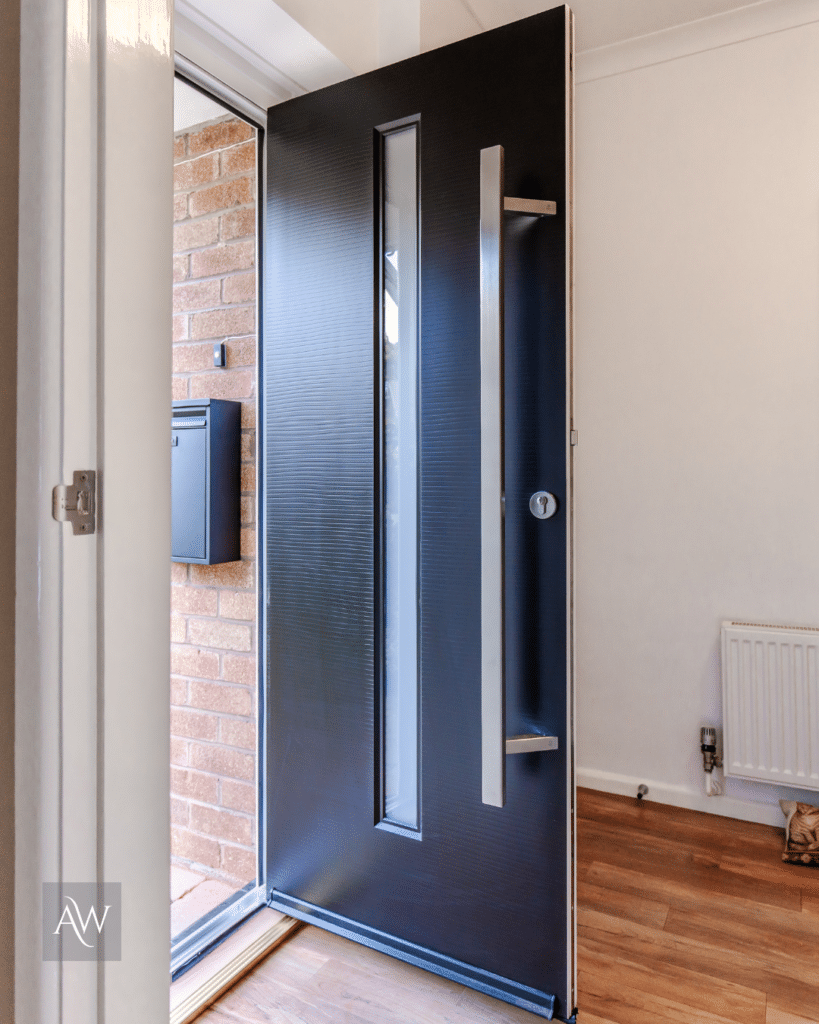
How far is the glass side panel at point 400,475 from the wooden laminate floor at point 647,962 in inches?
13.0

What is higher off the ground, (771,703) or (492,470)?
(492,470)

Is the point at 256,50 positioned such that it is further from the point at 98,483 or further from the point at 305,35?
the point at 98,483

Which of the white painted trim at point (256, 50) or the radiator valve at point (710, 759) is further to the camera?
the radiator valve at point (710, 759)

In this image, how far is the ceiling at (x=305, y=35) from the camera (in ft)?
4.35

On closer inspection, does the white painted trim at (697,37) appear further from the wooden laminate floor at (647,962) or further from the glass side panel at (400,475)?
the wooden laminate floor at (647,962)

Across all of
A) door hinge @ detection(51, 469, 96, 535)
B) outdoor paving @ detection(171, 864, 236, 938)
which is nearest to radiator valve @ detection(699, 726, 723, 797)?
outdoor paving @ detection(171, 864, 236, 938)

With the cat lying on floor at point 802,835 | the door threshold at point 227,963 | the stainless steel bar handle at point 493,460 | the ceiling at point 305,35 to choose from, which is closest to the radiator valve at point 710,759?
the cat lying on floor at point 802,835

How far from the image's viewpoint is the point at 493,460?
120cm

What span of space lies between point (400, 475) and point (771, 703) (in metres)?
1.42

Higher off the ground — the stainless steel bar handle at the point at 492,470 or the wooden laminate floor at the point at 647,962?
the stainless steel bar handle at the point at 492,470

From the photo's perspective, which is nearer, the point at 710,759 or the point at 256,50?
the point at 256,50

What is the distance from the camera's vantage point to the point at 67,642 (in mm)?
774

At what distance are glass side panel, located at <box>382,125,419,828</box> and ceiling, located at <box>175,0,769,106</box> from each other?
28 centimetres

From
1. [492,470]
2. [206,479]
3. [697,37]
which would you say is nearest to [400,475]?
[492,470]
